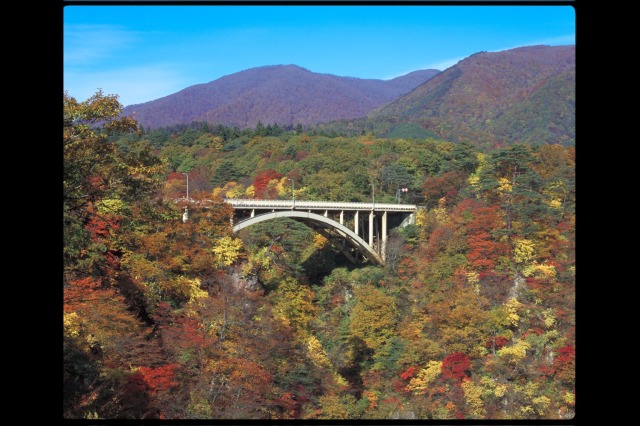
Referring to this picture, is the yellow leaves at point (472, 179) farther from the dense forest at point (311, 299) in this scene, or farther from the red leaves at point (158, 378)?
the red leaves at point (158, 378)

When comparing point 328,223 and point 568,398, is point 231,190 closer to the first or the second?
point 328,223

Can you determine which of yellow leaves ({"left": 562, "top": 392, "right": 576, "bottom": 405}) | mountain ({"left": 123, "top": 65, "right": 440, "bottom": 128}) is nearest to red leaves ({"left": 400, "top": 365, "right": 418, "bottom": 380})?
yellow leaves ({"left": 562, "top": 392, "right": 576, "bottom": 405})

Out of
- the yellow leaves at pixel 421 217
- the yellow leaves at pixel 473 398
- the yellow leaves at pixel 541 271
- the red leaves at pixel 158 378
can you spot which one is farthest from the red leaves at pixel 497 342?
the yellow leaves at pixel 421 217

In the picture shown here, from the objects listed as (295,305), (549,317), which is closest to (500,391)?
(549,317)

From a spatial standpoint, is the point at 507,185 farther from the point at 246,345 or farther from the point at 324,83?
the point at 324,83

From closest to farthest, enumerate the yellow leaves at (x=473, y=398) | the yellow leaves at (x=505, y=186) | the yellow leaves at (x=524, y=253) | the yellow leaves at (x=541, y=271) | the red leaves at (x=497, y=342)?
the yellow leaves at (x=473, y=398), the red leaves at (x=497, y=342), the yellow leaves at (x=541, y=271), the yellow leaves at (x=524, y=253), the yellow leaves at (x=505, y=186)

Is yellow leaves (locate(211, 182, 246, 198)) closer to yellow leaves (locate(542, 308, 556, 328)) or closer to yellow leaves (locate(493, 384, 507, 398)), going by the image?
yellow leaves (locate(542, 308, 556, 328))
